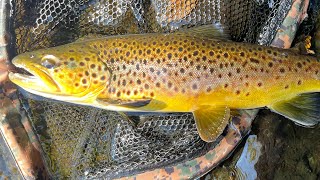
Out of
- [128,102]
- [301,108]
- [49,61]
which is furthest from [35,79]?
[301,108]

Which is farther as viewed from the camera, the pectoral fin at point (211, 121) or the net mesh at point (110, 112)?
the net mesh at point (110, 112)

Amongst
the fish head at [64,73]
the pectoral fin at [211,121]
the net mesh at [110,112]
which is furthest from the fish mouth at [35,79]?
the pectoral fin at [211,121]

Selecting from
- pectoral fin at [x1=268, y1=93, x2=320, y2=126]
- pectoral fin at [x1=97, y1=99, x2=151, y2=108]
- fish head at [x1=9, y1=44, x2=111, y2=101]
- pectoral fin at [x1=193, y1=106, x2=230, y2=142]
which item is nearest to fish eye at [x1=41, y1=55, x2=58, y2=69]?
fish head at [x1=9, y1=44, x2=111, y2=101]

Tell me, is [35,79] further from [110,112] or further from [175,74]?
[175,74]

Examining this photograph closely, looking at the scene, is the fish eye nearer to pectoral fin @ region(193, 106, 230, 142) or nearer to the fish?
the fish

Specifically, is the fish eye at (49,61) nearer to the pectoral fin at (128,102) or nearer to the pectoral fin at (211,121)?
the pectoral fin at (128,102)
